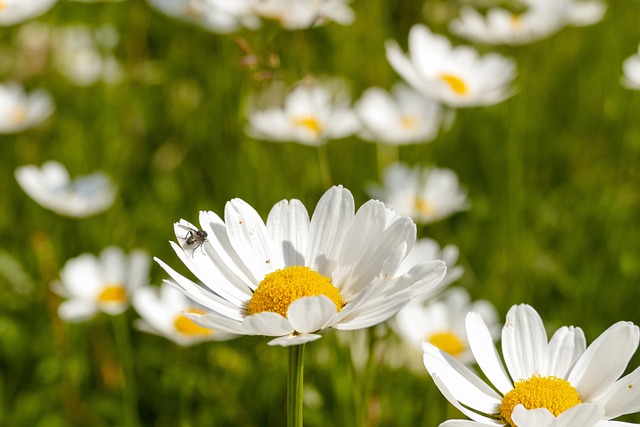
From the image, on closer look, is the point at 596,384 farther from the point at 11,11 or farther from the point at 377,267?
the point at 11,11

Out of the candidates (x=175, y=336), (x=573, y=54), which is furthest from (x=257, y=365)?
(x=573, y=54)

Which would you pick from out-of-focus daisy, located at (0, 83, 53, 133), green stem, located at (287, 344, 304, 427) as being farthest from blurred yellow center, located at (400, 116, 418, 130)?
green stem, located at (287, 344, 304, 427)

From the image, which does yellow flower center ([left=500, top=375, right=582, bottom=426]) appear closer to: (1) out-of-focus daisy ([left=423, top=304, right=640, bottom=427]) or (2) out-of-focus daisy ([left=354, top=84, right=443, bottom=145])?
(1) out-of-focus daisy ([left=423, top=304, right=640, bottom=427])

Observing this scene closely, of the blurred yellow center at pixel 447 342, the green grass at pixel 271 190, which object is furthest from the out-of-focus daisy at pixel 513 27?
the blurred yellow center at pixel 447 342

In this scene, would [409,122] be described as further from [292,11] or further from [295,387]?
[295,387]

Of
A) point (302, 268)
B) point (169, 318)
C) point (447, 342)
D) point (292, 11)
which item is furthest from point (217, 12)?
point (302, 268)

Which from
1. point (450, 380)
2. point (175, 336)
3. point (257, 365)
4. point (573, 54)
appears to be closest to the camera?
point (450, 380)

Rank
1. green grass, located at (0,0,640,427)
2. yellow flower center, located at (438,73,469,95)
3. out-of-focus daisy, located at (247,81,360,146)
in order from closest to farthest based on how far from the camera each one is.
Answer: green grass, located at (0,0,640,427) < yellow flower center, located at (438,73,469,95) < out-of-focus daisy, located at (247,81,360,146)
